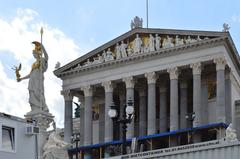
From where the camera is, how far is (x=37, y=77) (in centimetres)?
3934

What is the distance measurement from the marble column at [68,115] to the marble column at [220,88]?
19203 millimetres

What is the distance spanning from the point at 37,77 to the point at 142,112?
141 ft

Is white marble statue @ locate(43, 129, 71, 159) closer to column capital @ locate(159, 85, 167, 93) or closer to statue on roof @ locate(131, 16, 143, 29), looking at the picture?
column capital @ locate(159, 85, 167, 93)

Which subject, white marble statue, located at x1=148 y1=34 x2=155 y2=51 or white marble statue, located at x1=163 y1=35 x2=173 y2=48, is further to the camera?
Result: white marble statue, located at x1=148 y1=34 x2=155 y2=51

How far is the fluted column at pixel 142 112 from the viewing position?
265 feet

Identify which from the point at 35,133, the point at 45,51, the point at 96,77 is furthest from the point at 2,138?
the point at 96,77

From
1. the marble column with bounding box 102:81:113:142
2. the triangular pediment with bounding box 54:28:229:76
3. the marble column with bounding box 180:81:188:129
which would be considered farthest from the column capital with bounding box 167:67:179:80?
the marble column with bounding box 102:81:113:142

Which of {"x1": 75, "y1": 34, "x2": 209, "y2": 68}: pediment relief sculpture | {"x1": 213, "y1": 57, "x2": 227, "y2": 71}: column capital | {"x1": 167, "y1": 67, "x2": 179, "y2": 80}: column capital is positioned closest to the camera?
{"x1": 213, "y1": 57, "x2": 227, "y2": 71}: column capital

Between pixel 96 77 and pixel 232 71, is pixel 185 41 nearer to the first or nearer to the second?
pixel 232 71

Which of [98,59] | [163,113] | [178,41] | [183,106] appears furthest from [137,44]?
[183,106]

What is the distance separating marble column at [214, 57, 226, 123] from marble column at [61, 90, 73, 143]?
1920cm

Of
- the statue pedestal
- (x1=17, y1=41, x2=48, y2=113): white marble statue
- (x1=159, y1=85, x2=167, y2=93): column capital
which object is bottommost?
the statue pedestal

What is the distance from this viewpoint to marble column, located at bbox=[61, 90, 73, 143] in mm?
82938

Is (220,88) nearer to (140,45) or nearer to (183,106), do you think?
(183,106)
